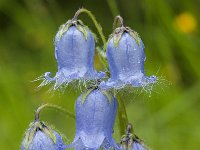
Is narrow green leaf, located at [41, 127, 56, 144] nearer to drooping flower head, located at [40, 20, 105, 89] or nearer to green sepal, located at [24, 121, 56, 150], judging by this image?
green sepal, located at [24, 121, 56, 150]

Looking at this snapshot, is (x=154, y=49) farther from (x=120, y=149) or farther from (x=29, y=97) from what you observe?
(x=120, y=149)

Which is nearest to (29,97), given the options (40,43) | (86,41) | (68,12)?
(40,43)

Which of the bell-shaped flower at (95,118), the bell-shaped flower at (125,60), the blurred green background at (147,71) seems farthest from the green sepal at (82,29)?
the blurred green background at (147,71)

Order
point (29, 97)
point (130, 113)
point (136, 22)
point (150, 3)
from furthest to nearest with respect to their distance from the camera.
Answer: point (136, 22), point (29, 97), point (130, 113), point (150, 3)

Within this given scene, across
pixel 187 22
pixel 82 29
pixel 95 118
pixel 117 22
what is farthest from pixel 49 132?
pixel 187 22

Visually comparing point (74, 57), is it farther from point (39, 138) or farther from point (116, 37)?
point (39, 138)
